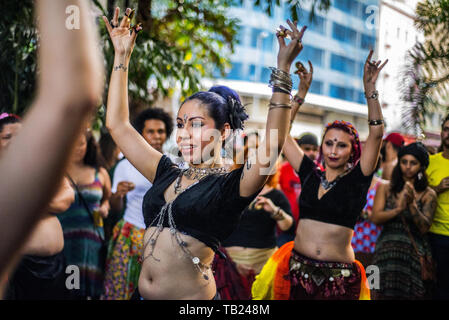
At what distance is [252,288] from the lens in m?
3.53

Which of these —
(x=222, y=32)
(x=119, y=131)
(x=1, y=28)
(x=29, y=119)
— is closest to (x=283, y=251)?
(x=119, y=131)

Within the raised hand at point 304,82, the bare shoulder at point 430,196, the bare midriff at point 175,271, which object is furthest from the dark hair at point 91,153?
the bare shoulder at point 430,196

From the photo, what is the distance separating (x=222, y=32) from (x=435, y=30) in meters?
3.93

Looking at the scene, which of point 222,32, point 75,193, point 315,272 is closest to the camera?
point 315,272

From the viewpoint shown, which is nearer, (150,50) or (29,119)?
(29,119)

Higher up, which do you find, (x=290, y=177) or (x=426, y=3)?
(x=426, y=3)

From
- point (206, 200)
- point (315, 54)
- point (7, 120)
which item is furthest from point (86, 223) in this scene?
point (315, 54)

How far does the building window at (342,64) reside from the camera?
28375mm

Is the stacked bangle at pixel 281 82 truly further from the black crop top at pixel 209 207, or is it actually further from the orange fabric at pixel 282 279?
the orange fabric at pixel 282 279

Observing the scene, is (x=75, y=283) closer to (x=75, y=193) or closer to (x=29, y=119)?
(x=75, y=193)

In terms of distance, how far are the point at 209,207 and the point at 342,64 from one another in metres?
28.8

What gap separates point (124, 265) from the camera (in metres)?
3.91

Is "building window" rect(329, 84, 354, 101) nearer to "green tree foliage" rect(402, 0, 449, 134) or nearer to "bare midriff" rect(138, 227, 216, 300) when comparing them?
"green tree foliage" rect(402, 0, 449, 134)

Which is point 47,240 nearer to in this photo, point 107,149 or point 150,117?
point 150,117
